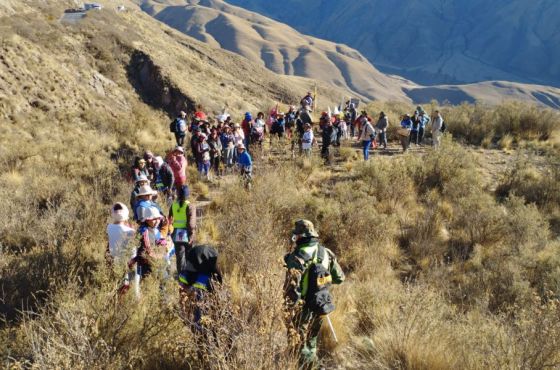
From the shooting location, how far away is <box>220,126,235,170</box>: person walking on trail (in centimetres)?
1305

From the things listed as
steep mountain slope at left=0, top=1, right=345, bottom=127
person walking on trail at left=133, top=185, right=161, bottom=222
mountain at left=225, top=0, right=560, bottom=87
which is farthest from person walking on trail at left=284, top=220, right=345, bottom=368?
mountain at left=225, top=0, right=560, bottom=87

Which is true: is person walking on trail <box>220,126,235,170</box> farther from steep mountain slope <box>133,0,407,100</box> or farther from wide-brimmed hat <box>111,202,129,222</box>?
steep mountain slope <box>133,0,407,100</box>

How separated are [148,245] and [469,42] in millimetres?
191608

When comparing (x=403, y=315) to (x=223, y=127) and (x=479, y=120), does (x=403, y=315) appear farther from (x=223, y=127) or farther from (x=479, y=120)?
(x=479, y=120)

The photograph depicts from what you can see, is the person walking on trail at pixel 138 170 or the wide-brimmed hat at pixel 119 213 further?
the person walking on trail at pixel 138 170

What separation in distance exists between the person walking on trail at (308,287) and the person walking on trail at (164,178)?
5.66m

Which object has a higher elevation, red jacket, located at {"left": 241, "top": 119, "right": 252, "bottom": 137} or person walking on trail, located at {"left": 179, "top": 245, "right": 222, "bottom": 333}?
red jacket, located at {"left": 241, "top": 119, "right": 252, "bottom": 137}

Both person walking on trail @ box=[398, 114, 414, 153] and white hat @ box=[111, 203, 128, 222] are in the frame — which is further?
person walking on trail @ box=[398, 114, 414, 153]

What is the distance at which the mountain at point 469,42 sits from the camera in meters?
148

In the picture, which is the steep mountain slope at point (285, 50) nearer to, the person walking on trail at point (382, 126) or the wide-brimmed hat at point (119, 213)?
the person walking on trail at point (382, 126)

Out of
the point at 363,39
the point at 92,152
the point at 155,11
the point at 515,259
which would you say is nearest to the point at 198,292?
the point at 515,259

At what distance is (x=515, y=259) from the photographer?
7.54m

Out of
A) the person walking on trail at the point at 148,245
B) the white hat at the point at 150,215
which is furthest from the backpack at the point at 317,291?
the white hat at the point at 150,215

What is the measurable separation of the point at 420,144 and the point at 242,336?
16375 millimetres
